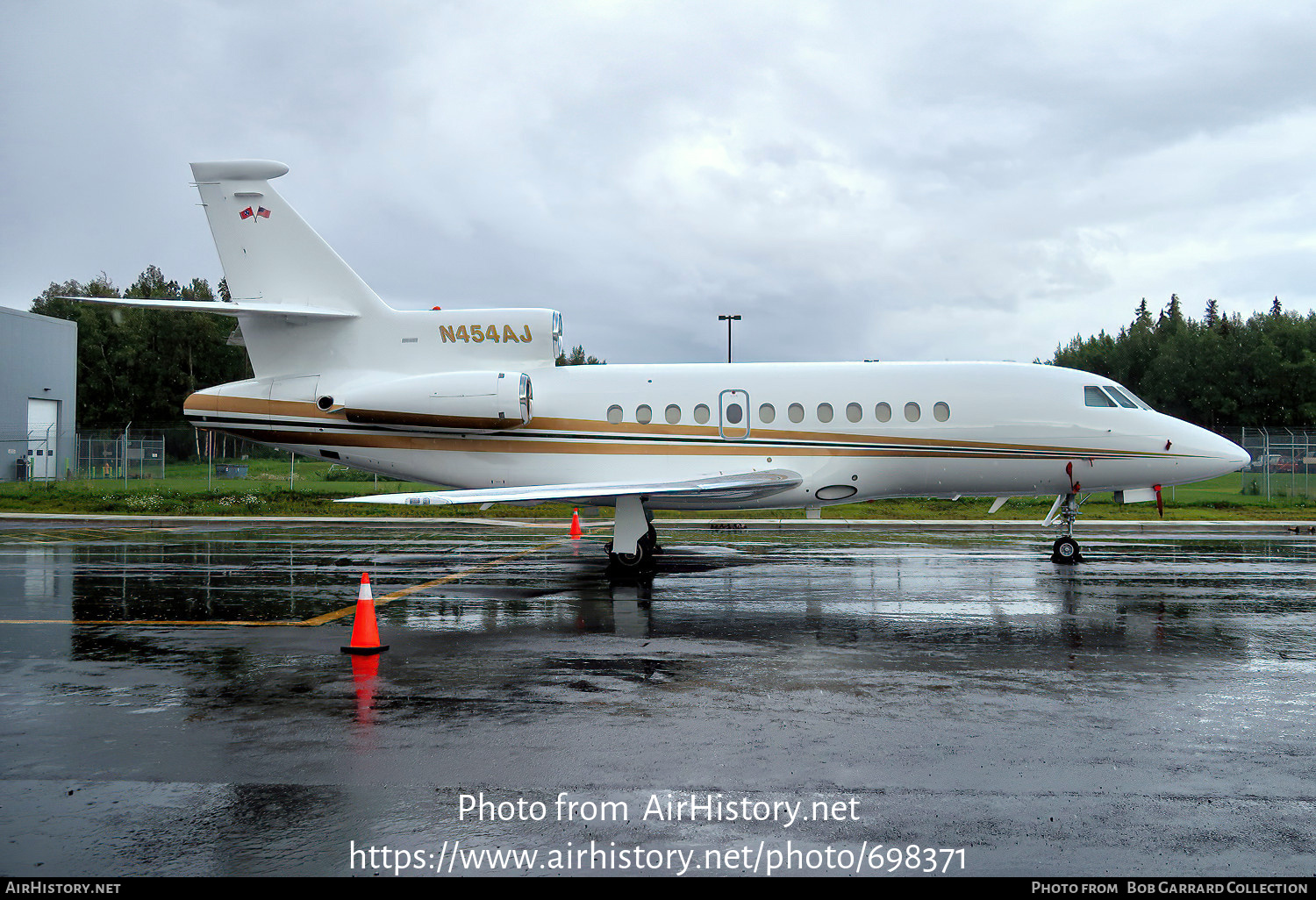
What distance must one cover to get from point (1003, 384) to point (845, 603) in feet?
19.5

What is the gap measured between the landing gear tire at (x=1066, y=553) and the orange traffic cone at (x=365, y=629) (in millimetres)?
11600

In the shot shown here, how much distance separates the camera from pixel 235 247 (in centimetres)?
1550

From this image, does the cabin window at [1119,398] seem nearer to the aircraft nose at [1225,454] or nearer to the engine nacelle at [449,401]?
the aircraft nose at [1225,454]

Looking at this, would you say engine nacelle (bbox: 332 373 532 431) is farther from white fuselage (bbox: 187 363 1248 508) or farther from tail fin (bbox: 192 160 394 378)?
tail fin (bbox: 192 160 394 378)

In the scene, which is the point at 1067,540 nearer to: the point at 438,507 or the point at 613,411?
the point at 613,411

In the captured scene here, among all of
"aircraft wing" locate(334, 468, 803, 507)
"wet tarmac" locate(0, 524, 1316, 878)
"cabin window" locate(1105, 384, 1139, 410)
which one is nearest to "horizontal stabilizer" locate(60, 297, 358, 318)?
"aircraft wing" locate(334, 468, 803, 507)

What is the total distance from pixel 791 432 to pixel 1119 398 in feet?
18.4

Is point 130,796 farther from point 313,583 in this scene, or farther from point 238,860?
point 313,583

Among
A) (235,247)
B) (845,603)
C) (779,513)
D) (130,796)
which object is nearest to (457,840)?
(130,796)

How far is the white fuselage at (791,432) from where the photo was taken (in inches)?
591

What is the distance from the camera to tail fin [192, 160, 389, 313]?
15438 mm

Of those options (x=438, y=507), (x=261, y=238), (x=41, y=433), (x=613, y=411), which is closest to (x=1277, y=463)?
(x=438, y=507)

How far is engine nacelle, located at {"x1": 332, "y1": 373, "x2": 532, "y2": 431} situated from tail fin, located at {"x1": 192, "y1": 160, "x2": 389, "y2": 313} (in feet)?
7.51

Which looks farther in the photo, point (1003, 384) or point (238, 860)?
point (1003, 384)
